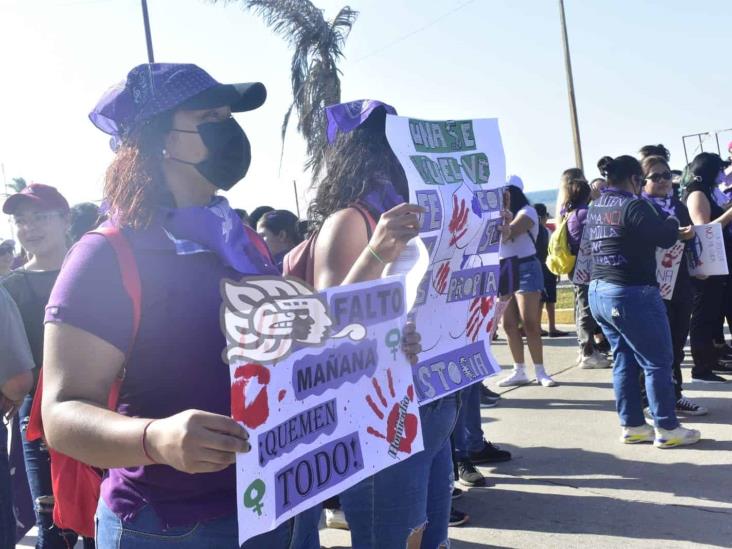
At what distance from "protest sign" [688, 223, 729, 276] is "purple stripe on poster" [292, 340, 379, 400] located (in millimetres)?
4931

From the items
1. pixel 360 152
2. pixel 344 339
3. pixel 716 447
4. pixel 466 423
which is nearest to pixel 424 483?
pixel 344 339

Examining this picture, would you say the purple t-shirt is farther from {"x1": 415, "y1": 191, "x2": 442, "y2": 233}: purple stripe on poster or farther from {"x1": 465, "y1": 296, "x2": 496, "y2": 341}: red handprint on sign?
{"x1": 465, "y1": 296, "x2": 496, "y2": 341}: red handprint on sign

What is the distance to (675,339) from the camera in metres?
5.96

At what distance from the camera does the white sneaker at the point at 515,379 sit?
708 cm

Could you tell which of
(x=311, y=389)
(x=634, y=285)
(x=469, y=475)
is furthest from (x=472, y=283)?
(x=634, y=285)

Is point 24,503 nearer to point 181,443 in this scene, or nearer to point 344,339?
point 344,339

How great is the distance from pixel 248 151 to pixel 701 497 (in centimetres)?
346

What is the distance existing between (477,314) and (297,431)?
1.15 meters

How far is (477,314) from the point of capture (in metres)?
2.63

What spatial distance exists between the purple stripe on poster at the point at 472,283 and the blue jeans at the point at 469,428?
196cm

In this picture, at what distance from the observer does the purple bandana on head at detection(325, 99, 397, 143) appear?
7.79ft

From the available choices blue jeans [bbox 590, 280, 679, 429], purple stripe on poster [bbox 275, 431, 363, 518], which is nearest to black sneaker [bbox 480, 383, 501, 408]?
blue jeans [bbox 590, 280, 679, 429]

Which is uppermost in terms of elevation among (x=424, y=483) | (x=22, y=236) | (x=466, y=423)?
(x=22, y=236)

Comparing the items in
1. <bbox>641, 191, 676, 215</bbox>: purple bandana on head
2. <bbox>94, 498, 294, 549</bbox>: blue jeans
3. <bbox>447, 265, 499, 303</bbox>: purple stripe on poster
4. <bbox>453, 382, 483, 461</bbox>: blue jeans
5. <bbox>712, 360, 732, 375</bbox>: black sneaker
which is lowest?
<bbox>712, 360, 732, 375</bbox>: black sneaker
